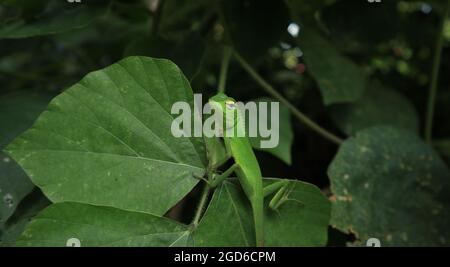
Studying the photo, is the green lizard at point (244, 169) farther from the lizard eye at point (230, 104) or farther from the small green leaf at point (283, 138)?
the small green leaf at point (283, 138)

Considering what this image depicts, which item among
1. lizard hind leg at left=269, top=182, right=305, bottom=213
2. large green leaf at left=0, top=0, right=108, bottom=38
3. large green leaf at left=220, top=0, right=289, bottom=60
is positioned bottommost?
lizard hind leg at left=269, top=182, right=305, bottom=213

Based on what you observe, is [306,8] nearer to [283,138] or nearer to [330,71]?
[330,71]

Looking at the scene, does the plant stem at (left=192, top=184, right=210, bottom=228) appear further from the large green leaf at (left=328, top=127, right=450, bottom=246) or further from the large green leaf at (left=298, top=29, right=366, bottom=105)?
the large green leaf at (left=298, top=29, right=366, bottom=105)

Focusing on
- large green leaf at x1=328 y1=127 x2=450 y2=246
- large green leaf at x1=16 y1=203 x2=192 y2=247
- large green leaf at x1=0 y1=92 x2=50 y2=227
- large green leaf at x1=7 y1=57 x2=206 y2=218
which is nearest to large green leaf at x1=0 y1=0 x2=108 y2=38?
large green leaf at x1=0 y1=92 x2=50 y2=227

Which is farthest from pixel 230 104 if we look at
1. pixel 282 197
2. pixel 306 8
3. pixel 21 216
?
pixel 306 8

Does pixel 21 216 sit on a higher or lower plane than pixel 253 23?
lower

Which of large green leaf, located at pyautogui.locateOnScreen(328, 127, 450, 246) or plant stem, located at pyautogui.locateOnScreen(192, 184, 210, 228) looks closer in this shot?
plant stem, located at pyautogui.locateOnScreen(192, 184, 210, 228)

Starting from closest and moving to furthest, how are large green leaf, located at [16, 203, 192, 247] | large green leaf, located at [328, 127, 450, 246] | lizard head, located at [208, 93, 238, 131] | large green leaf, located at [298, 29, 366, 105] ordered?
large green leaf, located at [16, 203, 192, 247]
lizard head, located at [208, 93, 238, 131]
large green leaf, located at [328, 127, 450, 246]
large green leaf, located at [298, 29, 366, 105]
